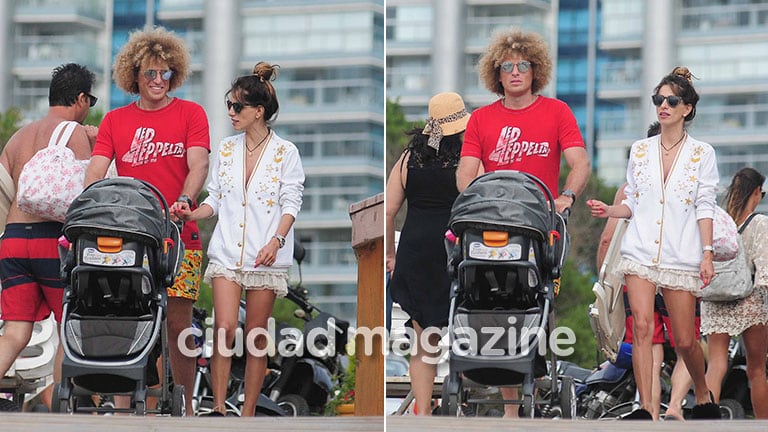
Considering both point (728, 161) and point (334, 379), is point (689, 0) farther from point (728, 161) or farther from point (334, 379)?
point (334, 379)

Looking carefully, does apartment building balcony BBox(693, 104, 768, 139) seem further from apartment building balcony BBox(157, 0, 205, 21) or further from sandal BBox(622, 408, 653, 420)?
sandal BBox(622, 408, 653, 420)

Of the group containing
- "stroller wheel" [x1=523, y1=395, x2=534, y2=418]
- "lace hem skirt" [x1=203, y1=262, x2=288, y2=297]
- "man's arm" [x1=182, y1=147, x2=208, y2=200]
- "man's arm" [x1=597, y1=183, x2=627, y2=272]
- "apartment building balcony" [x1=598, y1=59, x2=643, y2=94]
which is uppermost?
"apartment building balcony" [x1=598, y1=59, x2=643, y2=94]

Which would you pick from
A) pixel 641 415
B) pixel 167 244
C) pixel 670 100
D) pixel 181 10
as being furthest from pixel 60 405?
pixel 181 10

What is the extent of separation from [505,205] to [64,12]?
11.0 metres

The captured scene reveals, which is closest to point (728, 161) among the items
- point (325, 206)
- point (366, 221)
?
point (325, 206)

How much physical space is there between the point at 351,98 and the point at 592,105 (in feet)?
17.0

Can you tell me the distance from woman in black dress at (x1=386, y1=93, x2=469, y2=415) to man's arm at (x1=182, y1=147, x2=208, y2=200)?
2.54ft

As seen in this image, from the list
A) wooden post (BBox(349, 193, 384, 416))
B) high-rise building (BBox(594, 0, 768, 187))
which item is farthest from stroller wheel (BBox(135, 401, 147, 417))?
high-rise building (BBox(594, 0, 768, 187))

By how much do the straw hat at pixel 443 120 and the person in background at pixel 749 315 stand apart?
1567 millimetres

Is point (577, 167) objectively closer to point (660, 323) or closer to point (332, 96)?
point (660, 323)

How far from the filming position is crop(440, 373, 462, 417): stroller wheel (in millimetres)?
5855

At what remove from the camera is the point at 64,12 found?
52.4 feet

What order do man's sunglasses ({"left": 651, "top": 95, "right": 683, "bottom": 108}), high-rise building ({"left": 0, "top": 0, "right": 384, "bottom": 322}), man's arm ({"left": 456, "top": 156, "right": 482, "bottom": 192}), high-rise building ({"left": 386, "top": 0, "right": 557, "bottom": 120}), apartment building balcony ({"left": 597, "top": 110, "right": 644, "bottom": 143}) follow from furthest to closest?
apartment building balcony ({"left": 597, "top": 110, "right": 644, "bottom": 143}), high-rise building ({"left": 0, "top": 0, "right": 384, "bottom": 322}), high-rise building ({"left": 386, "top": 0, "right": 557, "bottom": 120}), man's sunglasses ({"left": 651, "top": 95, "right": 683, "bottom": 108}), man's arm ({"left": 456, "top": 156, "right": 482, "bottom": 192})

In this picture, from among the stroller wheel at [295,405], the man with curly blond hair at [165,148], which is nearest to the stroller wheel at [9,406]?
the stroller wheel at [295,405]
